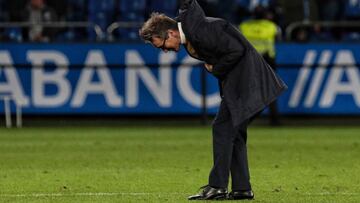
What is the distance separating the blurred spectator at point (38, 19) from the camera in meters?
25.1

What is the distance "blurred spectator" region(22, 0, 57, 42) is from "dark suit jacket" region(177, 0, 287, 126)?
1478cm

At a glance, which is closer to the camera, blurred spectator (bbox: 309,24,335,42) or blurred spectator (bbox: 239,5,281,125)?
blurred spectator (bbox: 239,5,281,125)

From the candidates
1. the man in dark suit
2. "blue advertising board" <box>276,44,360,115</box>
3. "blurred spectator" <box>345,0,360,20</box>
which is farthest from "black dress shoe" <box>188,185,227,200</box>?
"blurred spectator" <box>345,0,360,20</box>

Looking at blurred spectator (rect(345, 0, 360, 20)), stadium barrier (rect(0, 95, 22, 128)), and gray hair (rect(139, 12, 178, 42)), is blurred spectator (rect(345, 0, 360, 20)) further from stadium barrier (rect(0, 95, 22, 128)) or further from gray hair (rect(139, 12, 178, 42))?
gray hair (rect(139, 12, 178, 42))

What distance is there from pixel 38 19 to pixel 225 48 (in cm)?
1590

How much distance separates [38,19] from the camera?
84.7ft

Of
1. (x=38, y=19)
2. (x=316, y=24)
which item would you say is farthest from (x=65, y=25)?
(x=316, y=24)

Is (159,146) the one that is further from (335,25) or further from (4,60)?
(335,25)

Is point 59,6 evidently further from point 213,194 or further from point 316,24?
point 213,194

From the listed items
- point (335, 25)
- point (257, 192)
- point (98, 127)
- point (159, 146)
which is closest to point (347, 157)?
point (159, 146)

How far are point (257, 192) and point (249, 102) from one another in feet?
5.29

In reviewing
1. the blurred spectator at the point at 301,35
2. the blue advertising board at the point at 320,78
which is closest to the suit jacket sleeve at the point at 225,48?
the blue advertising board at the point at 320,78

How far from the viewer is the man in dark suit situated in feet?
33.6

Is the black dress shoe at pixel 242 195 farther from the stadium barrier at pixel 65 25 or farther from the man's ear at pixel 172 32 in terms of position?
the stadium barrier at pixel 65 25
